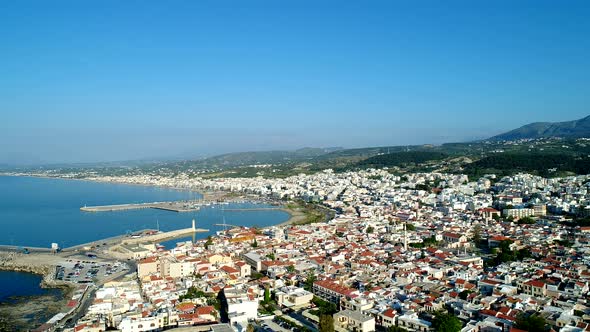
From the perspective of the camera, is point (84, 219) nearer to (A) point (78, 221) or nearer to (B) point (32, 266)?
(A) point (78, 221)

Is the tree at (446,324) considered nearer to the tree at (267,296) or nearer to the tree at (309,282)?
the tree at (309,282)

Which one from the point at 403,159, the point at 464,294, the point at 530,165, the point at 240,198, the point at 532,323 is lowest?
the point at 240,198

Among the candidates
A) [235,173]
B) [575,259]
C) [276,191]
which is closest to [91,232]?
[276,191]

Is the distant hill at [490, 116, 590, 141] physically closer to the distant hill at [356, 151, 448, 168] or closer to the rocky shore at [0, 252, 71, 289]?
the distant hill at [356, 151, 448, 168]

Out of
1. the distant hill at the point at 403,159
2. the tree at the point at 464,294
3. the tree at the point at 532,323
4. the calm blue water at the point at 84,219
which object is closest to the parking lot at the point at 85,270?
the calm blue water at the point at 84,219

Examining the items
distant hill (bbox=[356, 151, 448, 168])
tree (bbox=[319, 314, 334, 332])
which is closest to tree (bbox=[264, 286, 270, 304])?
tree (bbox=[319, 314, 334, 332])

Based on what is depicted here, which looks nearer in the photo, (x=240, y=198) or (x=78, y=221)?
(x=78, y=221)

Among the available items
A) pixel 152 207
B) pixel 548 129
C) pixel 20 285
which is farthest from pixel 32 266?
pixel 548 129

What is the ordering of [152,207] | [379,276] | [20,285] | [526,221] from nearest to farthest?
[379,276], [20,285], [526,221], [152,207]
